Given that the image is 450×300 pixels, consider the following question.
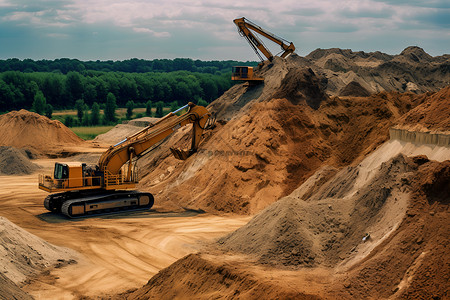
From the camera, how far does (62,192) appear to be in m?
27.7

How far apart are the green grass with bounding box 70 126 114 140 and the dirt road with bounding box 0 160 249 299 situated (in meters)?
37.1

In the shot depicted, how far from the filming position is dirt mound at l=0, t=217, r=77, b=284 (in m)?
17.0

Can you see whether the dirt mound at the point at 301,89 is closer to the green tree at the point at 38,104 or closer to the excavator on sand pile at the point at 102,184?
the excavator on sand pile at the point at 102,184

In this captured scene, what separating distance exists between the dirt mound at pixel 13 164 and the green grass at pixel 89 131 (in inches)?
998

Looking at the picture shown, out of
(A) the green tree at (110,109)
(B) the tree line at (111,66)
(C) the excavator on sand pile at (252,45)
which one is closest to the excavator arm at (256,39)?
(C) the excavator on sand pile at (252,45)

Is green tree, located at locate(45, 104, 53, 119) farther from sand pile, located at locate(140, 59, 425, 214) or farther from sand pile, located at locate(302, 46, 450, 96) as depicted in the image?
sand pile, located at locate(140, 59, 425, 214)

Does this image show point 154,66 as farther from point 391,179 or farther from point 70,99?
point 391,179

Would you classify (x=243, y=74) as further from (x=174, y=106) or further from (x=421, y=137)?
(x=174, y=106)

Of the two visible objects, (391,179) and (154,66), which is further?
(154,66)

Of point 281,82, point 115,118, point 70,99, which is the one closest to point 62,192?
point 281,82

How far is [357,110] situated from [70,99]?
73.0 m

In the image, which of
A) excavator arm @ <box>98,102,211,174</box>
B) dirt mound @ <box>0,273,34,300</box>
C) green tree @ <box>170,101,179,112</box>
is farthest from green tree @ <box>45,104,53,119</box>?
dirt mound @ <box>0,273,34,300</box>

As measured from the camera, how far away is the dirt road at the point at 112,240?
56.2 feet

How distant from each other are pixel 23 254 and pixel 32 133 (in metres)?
35.3
